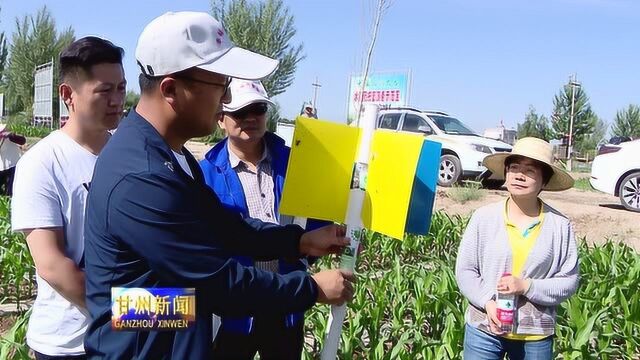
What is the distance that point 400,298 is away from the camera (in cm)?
408

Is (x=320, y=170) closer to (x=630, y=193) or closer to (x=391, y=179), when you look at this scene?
(x=391, y=179)

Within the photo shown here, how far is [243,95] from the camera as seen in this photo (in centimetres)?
268

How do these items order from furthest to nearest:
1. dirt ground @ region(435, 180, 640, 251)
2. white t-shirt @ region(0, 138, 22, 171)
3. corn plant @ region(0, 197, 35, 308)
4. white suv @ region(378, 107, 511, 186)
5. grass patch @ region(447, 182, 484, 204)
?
1. white suv @ region(378, 107, 511, 186)
2. grass patch @ region(447, 182, 484, 204)
3. dirt ground @ region(435, 180, 640, 251)
4. white t-shirt @ region(0, 138, 22, 171)
5. corn plant @ region(0, 197, 35, 308)

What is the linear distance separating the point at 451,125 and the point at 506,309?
12.6m

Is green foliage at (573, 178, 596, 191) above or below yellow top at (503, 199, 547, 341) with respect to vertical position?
below

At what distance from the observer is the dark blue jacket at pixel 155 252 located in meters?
1.41

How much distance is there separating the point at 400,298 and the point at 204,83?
280 centimetres

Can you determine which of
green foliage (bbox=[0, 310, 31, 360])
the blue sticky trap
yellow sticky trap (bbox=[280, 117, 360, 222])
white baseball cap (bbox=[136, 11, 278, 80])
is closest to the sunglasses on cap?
yellow sticky trap (bbox=[280, 117, 360, 222])

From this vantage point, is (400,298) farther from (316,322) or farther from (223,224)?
(223,224)

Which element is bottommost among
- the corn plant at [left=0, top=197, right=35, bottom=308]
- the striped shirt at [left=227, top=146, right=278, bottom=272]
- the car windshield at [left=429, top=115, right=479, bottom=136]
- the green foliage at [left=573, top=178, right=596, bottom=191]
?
the corn plant at [left=0, top=197, right=35, bottom=308]

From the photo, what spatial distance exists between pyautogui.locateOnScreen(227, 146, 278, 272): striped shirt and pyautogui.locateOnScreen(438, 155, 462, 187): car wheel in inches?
460

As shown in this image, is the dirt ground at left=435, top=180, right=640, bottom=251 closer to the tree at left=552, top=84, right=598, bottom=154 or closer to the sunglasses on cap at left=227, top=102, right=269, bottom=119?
the sunglasses on cap at left=227, top=102, right=269, bottom=119

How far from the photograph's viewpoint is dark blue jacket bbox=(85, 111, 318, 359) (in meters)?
1.41

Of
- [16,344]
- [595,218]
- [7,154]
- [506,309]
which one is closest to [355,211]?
[506,309]
